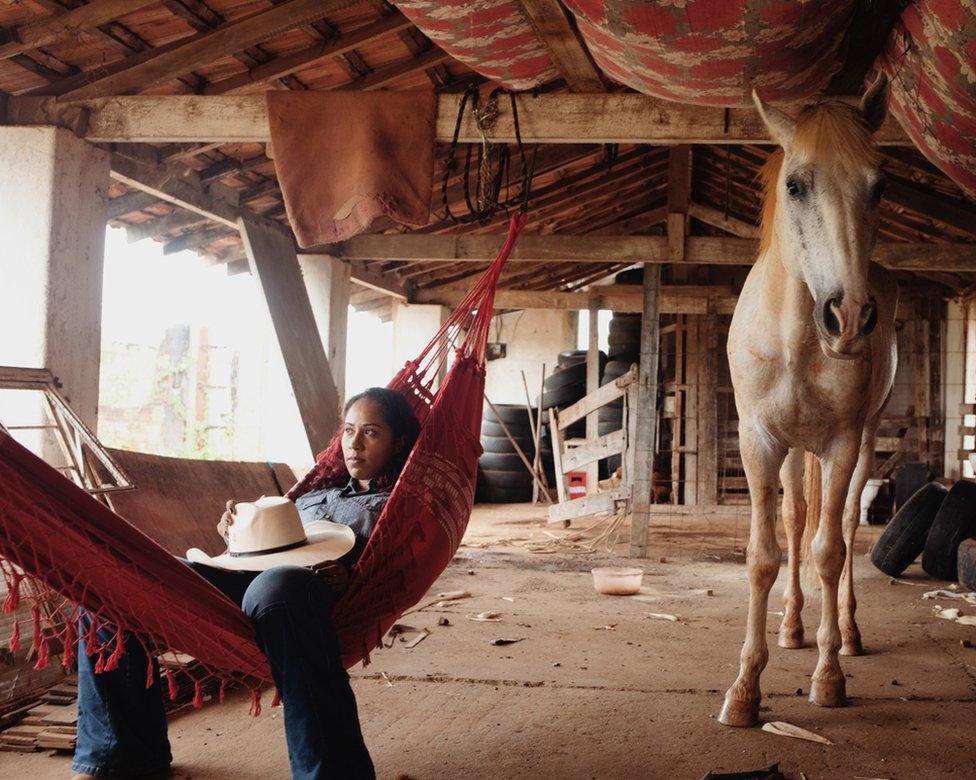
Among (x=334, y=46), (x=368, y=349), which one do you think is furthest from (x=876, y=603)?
(x=368, y=349)

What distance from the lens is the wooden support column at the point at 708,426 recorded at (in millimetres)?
8734

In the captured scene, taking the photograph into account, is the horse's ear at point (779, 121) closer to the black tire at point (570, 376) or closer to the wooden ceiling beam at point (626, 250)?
the wooden ceiling beam at point (626, 250)

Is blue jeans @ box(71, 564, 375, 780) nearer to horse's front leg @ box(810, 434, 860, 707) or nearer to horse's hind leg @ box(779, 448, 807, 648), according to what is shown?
horse's front leg @ box(810, 434, 860, 707)

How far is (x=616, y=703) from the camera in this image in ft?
8.00

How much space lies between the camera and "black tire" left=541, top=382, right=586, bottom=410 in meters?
10.0

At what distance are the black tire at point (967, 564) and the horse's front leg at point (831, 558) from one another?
212cm

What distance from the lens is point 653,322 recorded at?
18.8 feet

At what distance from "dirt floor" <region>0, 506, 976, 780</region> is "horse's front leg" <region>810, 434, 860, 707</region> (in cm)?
7

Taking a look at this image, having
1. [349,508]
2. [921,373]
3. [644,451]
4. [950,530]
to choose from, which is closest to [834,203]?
[349,508]

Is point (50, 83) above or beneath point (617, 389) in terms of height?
above

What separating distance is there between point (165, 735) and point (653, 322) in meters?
4.40

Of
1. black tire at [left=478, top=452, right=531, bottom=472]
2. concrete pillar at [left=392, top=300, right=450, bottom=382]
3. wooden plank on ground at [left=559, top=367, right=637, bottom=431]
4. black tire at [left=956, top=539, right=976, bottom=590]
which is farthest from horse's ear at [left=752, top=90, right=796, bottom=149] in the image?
black tire at [left=478, top=452, right=531, bottom=472]

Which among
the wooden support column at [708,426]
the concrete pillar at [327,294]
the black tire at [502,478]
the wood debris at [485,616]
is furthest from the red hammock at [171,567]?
the black tire at [502,478]

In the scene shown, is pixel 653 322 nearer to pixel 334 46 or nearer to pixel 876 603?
pixel 876 603
